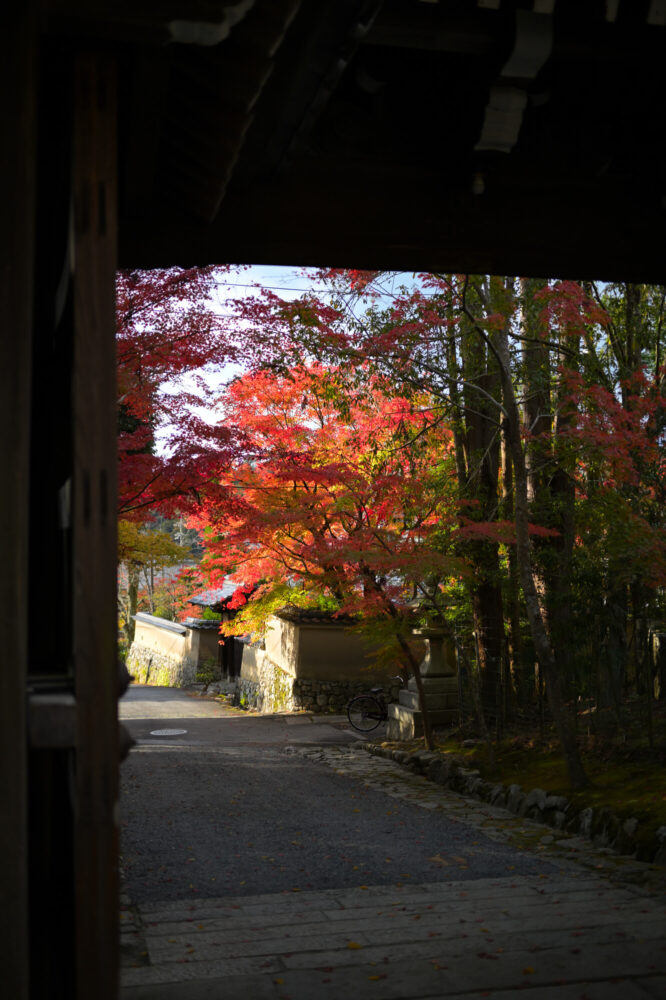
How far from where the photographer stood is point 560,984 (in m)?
3.29

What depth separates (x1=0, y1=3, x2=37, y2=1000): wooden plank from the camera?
195 centimetres

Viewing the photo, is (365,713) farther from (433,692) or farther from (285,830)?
(285,830)

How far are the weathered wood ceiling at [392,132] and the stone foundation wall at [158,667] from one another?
82.8 feet

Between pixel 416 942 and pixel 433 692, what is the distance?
9.20 meters

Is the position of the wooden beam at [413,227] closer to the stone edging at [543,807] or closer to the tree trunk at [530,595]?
the stone edging at [543,807]

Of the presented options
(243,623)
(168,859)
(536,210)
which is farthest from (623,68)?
(243,623)

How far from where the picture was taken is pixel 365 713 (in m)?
15.7

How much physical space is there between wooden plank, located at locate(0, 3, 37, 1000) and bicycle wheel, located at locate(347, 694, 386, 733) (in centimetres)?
1396

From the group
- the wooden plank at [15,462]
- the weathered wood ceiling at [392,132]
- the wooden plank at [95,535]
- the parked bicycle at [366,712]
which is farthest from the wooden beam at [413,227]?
the parked bicycle at [366,712]

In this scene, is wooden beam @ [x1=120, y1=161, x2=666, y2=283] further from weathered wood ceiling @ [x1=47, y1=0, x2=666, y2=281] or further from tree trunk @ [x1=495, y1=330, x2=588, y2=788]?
tree trunk @ [x1=495, y1=330, x2=588, y2=788]

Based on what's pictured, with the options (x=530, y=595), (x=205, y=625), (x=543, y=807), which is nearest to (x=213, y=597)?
(x=205, y=625)

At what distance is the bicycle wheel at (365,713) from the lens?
1562 centimetres

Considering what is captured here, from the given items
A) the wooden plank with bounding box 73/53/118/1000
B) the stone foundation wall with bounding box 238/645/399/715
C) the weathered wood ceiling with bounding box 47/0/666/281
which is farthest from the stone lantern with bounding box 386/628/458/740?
the wooden plank with bounding box 73/53/118/1000

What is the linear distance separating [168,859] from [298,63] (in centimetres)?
578
